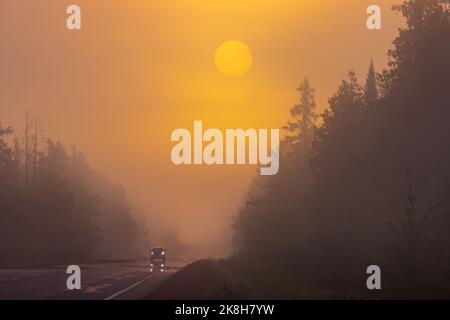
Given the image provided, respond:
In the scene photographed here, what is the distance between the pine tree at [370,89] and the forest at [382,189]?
0.54ft

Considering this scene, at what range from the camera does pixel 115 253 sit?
14212 cm

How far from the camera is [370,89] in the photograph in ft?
234

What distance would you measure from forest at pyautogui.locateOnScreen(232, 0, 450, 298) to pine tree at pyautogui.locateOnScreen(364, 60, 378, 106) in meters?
0.16

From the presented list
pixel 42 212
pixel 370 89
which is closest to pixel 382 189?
pixel 370 89

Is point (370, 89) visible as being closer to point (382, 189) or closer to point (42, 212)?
point (382, 189)

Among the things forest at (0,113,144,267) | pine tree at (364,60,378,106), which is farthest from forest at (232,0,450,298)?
forest at (0,113,144,267)

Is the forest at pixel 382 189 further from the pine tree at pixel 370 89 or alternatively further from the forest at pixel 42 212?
the forest at pixel 42 212

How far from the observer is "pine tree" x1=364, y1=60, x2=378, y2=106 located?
6833 cm

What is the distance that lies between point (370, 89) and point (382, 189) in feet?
58.8

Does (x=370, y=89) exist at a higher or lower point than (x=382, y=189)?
higher

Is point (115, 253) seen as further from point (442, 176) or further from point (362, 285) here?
point (362, 285)
